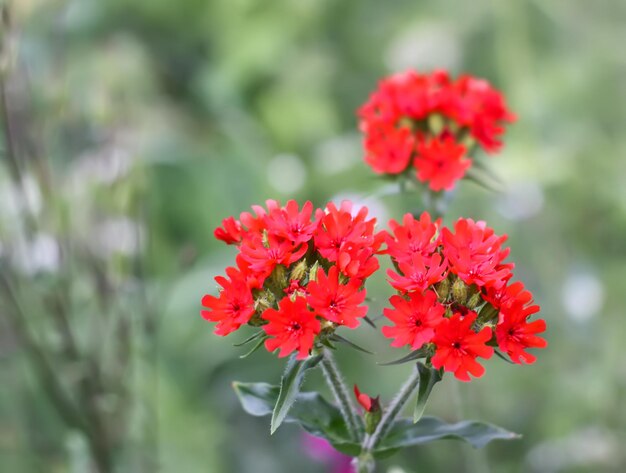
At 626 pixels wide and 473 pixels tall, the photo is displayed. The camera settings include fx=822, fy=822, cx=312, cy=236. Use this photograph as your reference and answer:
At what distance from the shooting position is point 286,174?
1792 millimetres

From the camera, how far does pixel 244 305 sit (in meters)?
0.56

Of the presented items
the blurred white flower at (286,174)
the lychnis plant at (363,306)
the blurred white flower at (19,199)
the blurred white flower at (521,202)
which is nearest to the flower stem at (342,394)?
the lychnis plant at (363,306)

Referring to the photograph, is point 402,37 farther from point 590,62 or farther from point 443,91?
point 443,91

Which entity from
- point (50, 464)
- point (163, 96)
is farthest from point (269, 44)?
point (50, 464)

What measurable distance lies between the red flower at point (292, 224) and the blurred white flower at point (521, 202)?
1.01 metres

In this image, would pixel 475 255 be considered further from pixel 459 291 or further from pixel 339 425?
pixel 339 425

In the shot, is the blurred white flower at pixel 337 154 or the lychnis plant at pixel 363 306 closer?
the lychnis plant at pixel 363 306

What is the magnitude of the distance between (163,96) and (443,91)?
1.43 m

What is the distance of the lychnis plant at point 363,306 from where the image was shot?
542mm

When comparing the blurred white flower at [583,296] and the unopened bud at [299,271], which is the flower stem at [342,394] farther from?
the blurred white flower at [583,296]

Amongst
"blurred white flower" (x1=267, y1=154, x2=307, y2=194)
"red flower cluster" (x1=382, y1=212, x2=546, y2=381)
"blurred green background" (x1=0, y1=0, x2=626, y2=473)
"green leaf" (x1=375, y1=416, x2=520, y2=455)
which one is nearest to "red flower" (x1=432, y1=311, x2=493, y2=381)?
"red flower cluster" (x1=382, y1=212, x2=546, y2=381)

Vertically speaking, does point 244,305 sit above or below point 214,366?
below

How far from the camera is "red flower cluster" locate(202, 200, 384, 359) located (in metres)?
0.54

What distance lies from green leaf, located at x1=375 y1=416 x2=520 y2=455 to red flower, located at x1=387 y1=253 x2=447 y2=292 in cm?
14
